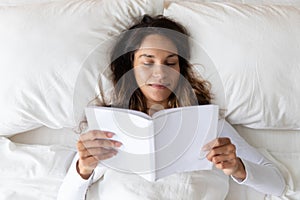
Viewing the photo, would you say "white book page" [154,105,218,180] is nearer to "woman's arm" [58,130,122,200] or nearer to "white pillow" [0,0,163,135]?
"woman's arm" [58,130,122,200]

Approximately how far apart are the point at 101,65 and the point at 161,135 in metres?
0.37

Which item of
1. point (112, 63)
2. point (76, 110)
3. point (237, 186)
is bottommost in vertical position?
point (237, 186)

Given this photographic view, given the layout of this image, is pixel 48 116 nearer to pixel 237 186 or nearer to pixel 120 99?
pixel 120 99

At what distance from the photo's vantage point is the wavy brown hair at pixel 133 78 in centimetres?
105

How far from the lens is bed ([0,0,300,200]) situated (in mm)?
1129

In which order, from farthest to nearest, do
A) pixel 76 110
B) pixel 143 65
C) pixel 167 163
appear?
pixel 76 110 < pixel 143 65 < pixel 167 163

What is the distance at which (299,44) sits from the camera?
1.13 m

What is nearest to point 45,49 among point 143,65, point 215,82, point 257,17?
point 143,65

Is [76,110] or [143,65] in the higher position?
[143,65]

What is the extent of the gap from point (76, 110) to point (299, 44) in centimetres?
61

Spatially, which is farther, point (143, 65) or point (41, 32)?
point (41, 32)

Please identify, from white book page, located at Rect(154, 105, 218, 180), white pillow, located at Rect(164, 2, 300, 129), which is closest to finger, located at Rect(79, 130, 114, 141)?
white book page, located at Rect(154, 105, 218, 180)

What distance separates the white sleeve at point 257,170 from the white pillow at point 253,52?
0.27ft

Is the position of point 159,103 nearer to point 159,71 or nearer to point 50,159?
point 159,71
